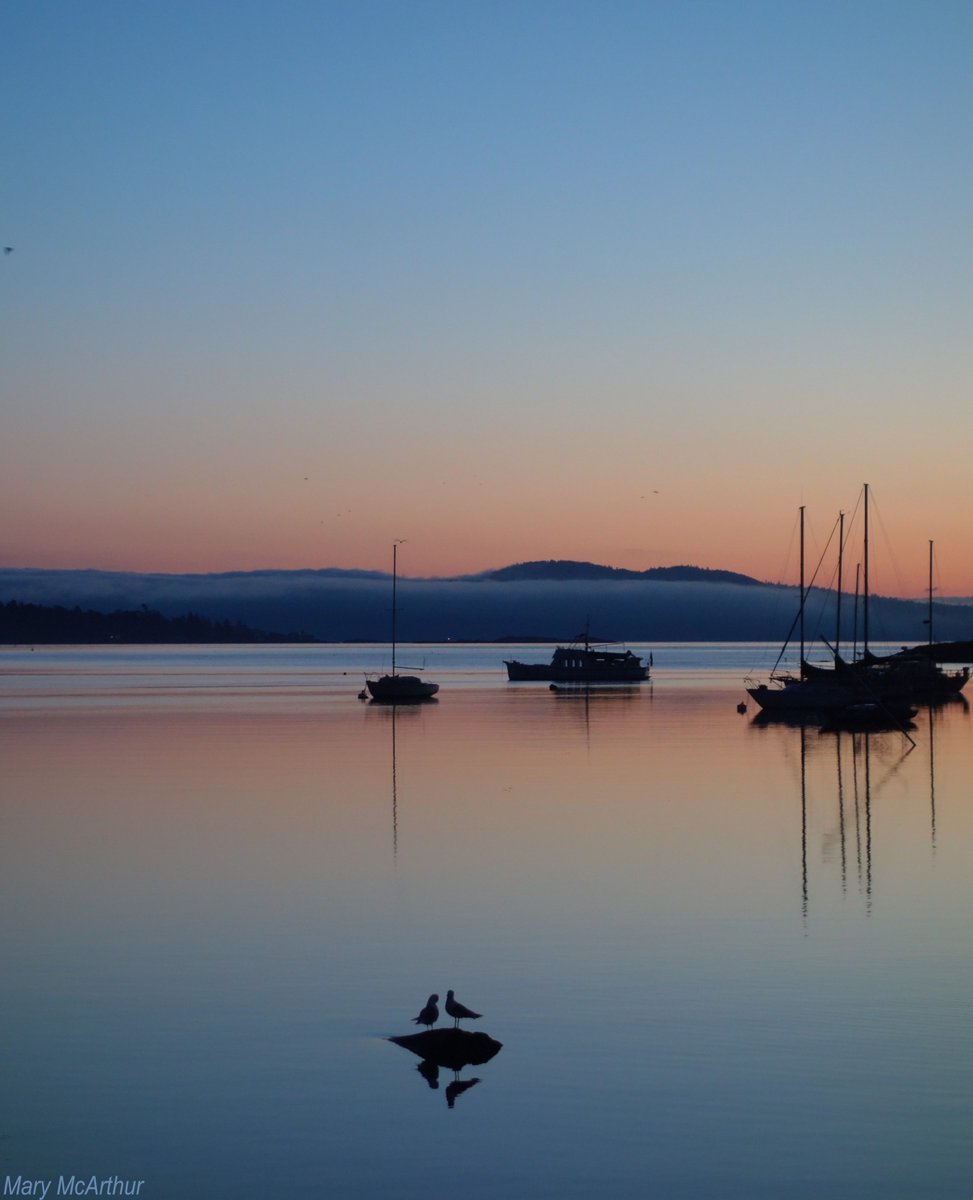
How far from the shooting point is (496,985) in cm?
1891

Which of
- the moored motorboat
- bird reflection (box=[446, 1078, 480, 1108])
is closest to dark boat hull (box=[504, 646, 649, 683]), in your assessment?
the moored motorboat

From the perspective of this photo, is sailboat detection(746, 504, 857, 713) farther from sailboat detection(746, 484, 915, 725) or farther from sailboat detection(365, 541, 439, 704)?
sailboat detection(365, 541, 439, 704)

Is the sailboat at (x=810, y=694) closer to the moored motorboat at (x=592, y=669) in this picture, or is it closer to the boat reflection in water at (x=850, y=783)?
the boat reflection in water at (x=850, y=783)

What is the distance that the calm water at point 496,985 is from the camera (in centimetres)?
1327

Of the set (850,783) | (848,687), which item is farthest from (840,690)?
(850,783)

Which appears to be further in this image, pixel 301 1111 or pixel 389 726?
pixel 389 726

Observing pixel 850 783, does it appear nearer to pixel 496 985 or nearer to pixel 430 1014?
pixel 496 985

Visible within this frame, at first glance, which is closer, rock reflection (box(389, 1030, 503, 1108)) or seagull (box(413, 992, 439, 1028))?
rock reflection (box(389, 1030, 503, 1108))

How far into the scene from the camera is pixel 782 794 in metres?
41.7

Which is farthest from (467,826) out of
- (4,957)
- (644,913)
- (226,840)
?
(4,957)

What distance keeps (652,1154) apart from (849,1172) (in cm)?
172

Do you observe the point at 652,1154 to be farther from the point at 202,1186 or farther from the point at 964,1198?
the point at 202,1186

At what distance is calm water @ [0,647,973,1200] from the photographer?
1327cm

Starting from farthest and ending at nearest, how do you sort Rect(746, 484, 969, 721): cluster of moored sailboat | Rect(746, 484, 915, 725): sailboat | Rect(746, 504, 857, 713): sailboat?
Rect(746, 504, 857, 713): sailboat → Rect(746, 484, 915, 725): sailboat → Rect(746, 484, 969, 721): cluster of moored sailboat
